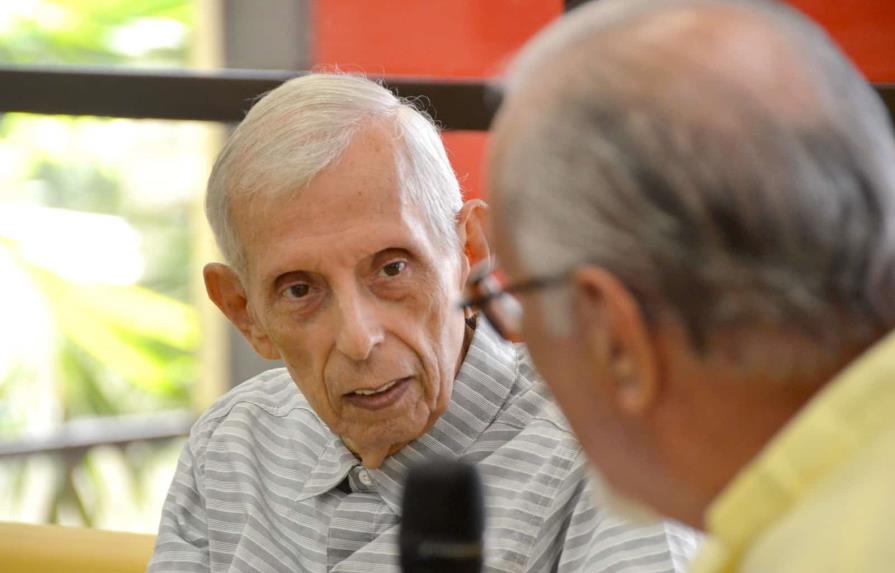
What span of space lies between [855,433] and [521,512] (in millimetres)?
935

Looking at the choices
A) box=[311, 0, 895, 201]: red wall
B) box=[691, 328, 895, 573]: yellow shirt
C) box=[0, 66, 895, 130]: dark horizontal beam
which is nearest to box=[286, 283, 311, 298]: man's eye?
box=[691, 328, 895, 573]: yellow shirt

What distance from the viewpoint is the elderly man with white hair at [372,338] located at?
1.85 m

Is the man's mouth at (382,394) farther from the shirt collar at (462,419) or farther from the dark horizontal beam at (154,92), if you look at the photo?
the dark horizontal beam at (154,92)

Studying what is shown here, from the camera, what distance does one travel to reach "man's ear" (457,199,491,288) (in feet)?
6.47

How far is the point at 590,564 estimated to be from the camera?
1.72m

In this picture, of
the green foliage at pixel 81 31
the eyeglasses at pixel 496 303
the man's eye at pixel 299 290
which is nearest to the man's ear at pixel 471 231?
the man's eye at pixel 299 290

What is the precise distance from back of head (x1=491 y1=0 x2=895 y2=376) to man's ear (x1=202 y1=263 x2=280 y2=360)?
110cm

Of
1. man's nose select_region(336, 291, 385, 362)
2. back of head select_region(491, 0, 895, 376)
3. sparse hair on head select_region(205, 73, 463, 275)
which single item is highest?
back of head select_region(491, 0, 895, 376)

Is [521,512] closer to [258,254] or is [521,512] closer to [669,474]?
[258,254]

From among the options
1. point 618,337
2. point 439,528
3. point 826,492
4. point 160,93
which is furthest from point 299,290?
point 160,93

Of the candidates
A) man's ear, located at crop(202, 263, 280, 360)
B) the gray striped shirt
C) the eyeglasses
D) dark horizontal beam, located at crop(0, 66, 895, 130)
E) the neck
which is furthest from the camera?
dark horizontal beam, located at crop(0, 66, 895, 130)

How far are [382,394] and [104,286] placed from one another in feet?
9.27

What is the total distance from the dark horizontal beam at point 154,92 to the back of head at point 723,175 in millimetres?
2043

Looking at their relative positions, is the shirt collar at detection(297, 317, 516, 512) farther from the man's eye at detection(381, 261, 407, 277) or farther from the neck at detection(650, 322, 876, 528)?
the neck at detection(650, 322, 876, 528)
